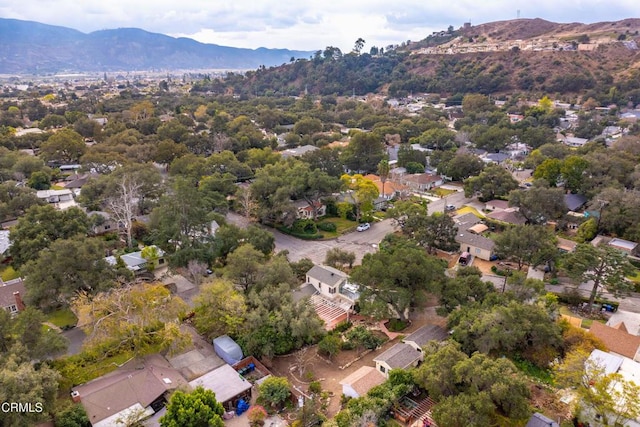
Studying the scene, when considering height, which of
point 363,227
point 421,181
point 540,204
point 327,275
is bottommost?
point 363,227

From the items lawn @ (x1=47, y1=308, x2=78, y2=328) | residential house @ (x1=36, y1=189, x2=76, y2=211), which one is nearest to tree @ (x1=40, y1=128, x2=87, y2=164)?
residential house @ (x1=36, y1=189, x2=76, y2=211)

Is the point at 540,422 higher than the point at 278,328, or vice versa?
the point at 278,328

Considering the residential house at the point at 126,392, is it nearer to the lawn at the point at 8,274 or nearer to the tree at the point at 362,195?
the lawn at the point at 8,274

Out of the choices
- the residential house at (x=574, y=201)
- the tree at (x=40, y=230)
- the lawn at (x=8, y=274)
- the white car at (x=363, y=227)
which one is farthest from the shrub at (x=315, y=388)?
the residential house at (x=574, y=201)

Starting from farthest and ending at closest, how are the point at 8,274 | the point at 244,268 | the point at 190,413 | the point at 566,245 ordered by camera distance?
the point at 566,245 < the point at 8,274 < the point at 244,268 < the point at 190,413

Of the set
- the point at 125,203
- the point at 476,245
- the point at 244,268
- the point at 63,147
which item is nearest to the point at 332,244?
the point at 476,245

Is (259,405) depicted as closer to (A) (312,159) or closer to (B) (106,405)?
(B) (106,405)

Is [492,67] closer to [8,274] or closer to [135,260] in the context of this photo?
[135,260]
